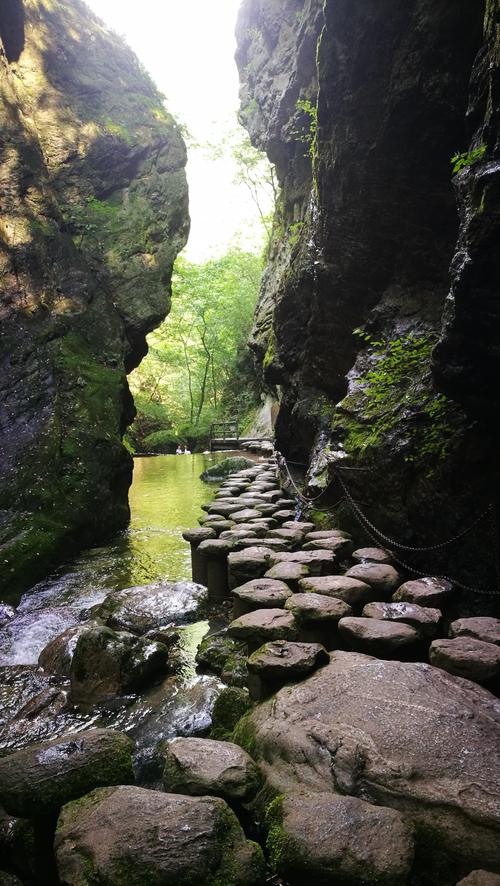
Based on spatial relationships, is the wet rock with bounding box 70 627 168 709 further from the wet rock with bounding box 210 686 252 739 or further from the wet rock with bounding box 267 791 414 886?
the wet rock with bounding box 267 791 414 886

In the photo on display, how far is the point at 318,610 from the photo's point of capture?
3.48 metres

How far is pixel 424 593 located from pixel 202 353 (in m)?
33.7

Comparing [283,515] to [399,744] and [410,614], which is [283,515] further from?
[399,744]

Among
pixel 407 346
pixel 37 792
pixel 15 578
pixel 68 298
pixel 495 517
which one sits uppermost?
pixel 68 298

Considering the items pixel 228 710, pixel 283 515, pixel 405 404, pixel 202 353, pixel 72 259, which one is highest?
pixel 202 353

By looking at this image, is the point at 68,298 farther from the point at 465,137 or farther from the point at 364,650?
the point at 364,650

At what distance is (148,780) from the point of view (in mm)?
2629

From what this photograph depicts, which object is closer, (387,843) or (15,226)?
(387,843)

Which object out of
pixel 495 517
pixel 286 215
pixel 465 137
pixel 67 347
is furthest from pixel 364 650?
pixel 286 215

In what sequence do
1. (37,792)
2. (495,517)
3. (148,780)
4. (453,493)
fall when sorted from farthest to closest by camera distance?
(453,493) → (495,517) → (148,780) → (37,792)

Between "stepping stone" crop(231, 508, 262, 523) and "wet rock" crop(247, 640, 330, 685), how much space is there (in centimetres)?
364

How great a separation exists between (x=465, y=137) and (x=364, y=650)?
6.25 m

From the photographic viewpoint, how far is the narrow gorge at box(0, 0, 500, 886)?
202 centimetres

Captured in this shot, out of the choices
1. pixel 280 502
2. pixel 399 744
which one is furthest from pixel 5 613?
pixel 399 744
